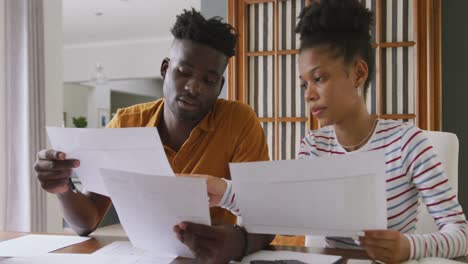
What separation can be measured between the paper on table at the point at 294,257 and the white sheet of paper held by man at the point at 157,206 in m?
0.14

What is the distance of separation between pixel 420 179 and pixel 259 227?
0.43 metres

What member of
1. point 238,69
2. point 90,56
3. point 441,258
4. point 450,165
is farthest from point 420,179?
point 90,56

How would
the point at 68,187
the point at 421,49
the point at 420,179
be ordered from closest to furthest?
the point at 420,179
the point at 68,187
the point at 421,49

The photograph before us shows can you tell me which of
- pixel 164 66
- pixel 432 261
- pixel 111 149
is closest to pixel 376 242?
pixel 432 261

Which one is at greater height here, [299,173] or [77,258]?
[299,173]

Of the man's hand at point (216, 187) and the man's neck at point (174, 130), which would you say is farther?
the man's neck at point (174, 130)

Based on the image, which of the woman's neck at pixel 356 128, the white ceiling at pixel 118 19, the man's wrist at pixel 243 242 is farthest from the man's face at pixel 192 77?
the white ceiling at pixel 118 19

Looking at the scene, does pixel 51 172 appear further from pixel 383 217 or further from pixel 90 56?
pixel 90 56

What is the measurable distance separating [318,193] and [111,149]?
1.59 ft

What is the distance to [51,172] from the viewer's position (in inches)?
45.8

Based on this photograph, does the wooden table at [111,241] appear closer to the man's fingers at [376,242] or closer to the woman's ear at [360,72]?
the man's fingers at [376,242]

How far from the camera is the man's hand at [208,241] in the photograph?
878 mm

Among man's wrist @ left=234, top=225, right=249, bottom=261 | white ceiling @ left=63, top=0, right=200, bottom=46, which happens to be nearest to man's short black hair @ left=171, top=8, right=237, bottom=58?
man's wrist @ left=234, top=225, right=249, bottom=261

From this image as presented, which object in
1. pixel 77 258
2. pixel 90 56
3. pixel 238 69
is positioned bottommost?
pixel 77 258
